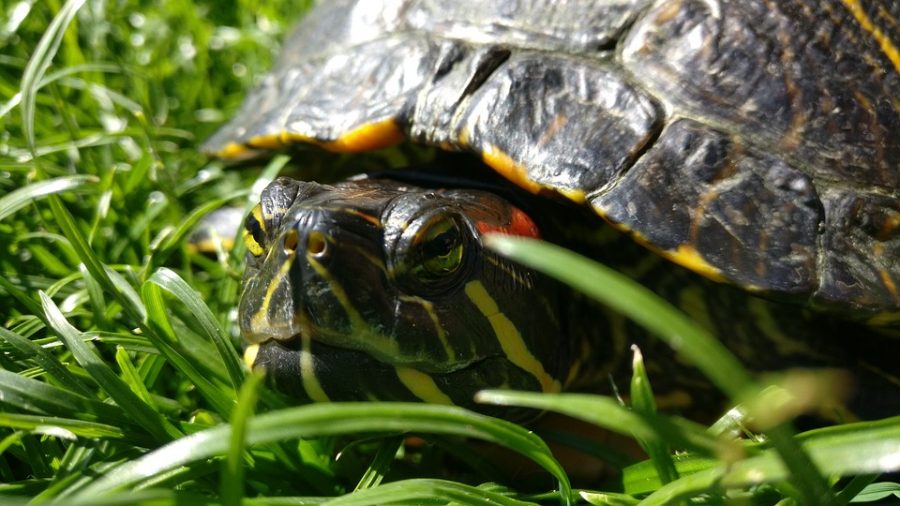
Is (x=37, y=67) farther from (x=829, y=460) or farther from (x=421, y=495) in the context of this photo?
(x=829, y=460)

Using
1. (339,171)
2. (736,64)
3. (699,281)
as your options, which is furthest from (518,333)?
(339,171)

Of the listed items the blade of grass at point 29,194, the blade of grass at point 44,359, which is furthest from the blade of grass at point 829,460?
the blade of grass at point 29,194

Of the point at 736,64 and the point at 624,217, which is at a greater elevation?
the point at 736,64

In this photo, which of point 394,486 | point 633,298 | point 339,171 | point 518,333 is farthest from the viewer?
point 339,171

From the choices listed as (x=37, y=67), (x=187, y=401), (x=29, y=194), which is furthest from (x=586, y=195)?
(x=37, y=67)

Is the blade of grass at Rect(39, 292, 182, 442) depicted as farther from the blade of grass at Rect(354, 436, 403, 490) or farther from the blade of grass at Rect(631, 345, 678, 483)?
the blade of grass at Rect(631, 345, 678, 483)

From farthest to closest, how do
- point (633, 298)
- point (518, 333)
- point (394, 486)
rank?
point (518, 333) → point (394, 486) → point (633, 298)

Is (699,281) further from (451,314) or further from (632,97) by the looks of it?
Result: (451,314)
